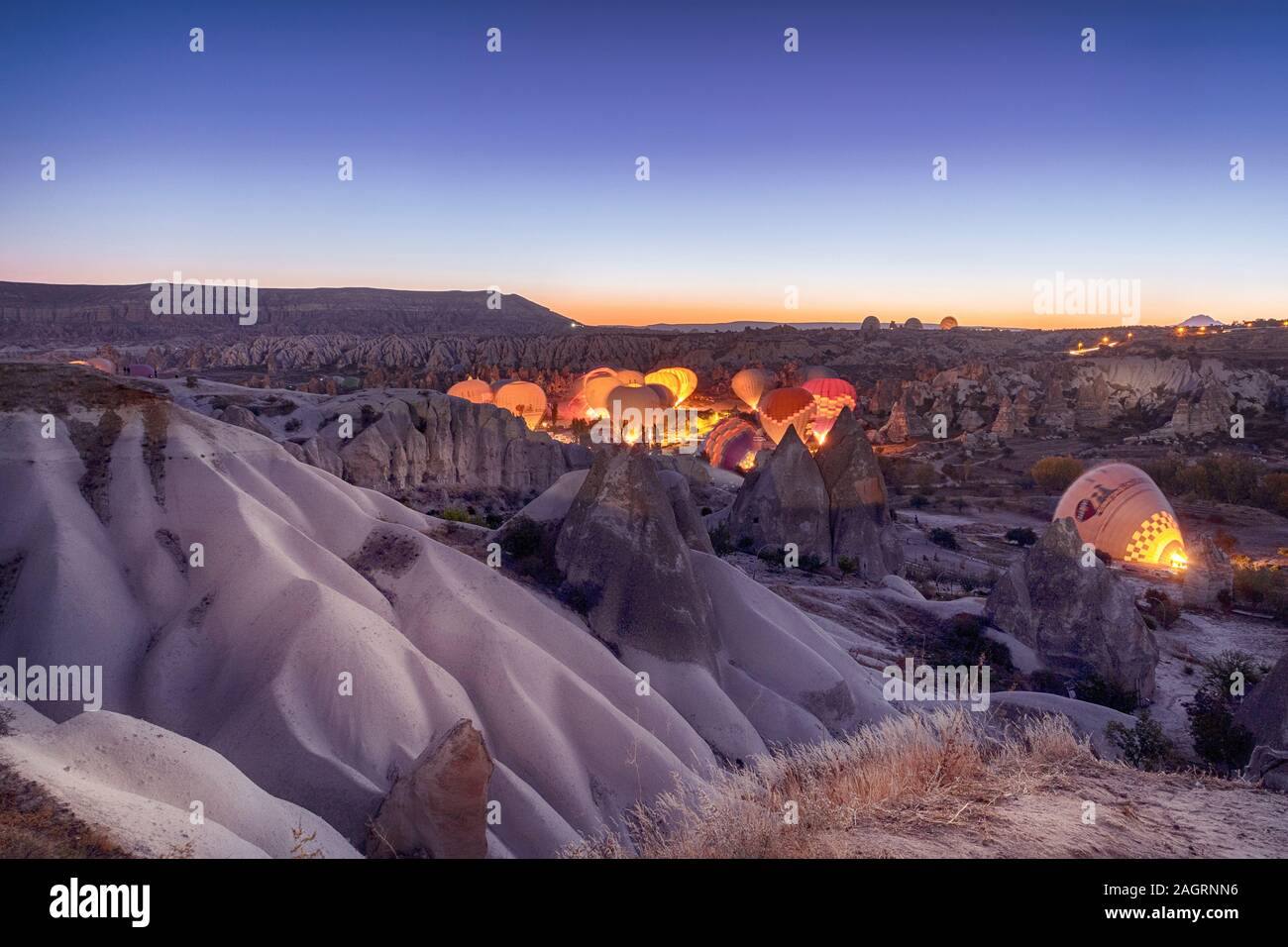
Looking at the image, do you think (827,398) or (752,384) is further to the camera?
(752,384)

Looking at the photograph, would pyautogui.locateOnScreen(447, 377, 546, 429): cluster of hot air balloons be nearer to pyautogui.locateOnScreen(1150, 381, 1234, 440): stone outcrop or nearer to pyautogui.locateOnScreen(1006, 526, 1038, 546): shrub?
pyautogui.locateOnScreen(1006, 526, 1038, 546): shrub

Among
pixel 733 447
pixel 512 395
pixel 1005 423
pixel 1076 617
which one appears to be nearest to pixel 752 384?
pixel 1005 423

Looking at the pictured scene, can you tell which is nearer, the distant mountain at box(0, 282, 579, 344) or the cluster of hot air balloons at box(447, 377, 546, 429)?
the cluster of hot air balloons at box(447, 377, 546, 429)

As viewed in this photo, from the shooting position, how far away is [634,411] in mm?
56094

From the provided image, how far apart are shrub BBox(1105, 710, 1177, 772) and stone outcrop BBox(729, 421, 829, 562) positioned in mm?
12242

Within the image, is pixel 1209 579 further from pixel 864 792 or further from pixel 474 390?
pixel 474 390

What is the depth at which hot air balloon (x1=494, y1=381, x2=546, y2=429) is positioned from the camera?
186ft

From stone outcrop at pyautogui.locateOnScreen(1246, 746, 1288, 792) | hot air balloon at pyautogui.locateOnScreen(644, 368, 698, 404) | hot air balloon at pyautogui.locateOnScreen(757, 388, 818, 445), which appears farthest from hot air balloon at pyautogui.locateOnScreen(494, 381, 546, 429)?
stone outcrop at pyautogui.locateOnScreen(1246, 746, 1288, 792)

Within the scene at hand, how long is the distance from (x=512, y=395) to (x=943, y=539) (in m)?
34.9

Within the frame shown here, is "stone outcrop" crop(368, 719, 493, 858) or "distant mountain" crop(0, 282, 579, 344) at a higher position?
"distant mountain" crop(0, 282, 579, 344)

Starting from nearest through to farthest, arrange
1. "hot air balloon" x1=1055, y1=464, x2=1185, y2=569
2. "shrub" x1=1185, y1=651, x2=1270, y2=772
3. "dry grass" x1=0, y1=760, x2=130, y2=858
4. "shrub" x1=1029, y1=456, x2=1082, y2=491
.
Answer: "dry grass" x1=0, y1=760, x2=130, y2=858 < "shrub" x1=1185, y1=651, x2=1270, y2=772 < "hot air balloon" x1=1055, y1=464, x2=1185, y2=569 < "shrub" x1=1029, y1=456, x2=1082, y2=491

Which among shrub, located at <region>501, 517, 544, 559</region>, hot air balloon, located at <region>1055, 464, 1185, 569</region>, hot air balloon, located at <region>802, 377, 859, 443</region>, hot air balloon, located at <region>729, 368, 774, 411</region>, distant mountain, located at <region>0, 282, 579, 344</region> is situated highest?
distant mountain, located at <region>0, 282, 579, 344</region>
